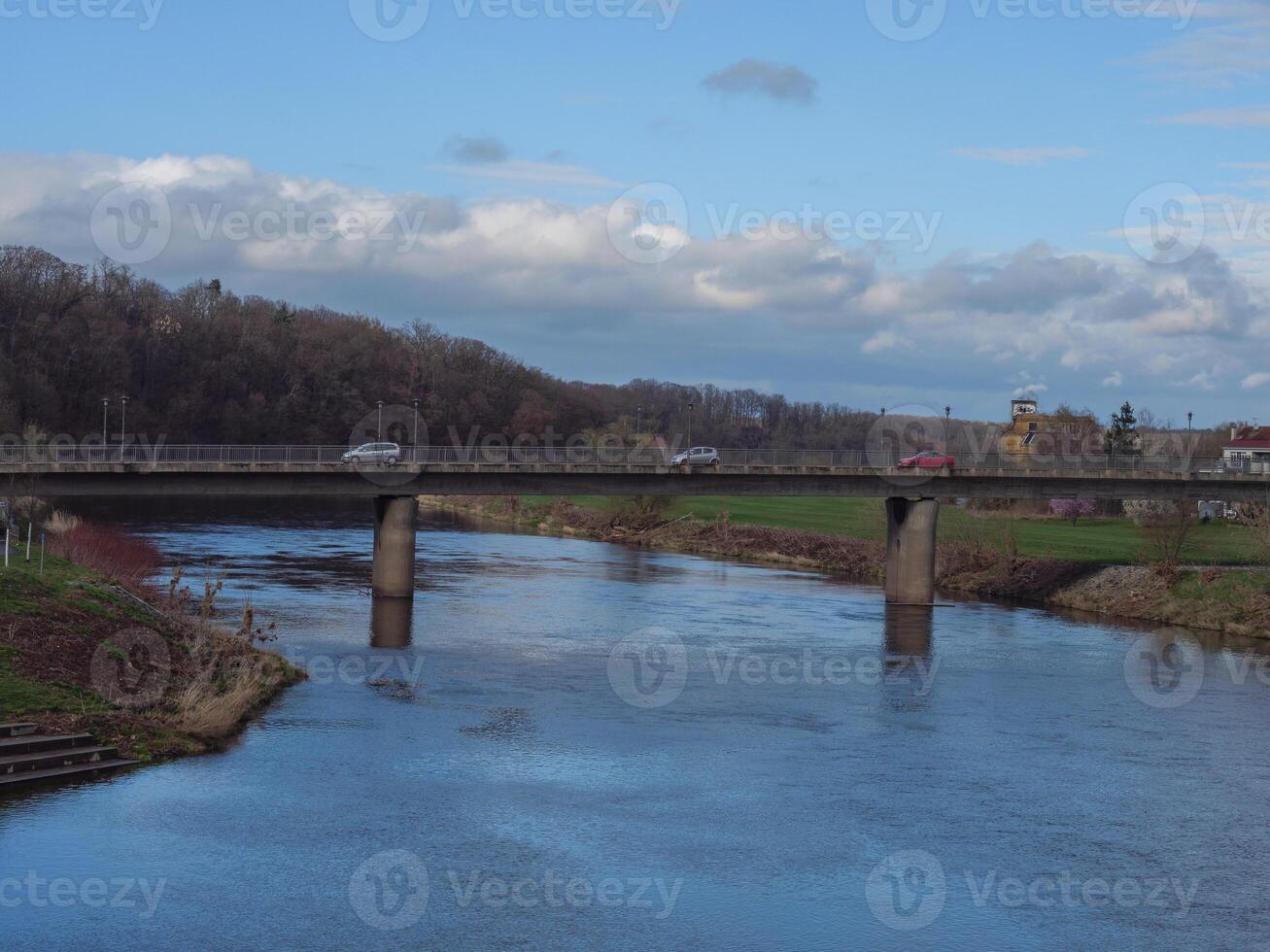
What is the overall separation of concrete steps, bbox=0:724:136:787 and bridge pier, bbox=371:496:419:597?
1429 inches

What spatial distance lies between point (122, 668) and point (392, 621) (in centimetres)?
2327

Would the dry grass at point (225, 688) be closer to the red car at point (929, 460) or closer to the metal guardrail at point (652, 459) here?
the metal guardrail at point (652, 459)

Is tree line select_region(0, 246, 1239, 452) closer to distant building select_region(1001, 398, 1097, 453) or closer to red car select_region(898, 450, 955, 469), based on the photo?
distant building select_region(1001, 398, 1097, 453)

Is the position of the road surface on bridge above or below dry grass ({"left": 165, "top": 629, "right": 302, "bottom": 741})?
above

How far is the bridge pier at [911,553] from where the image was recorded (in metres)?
79.2

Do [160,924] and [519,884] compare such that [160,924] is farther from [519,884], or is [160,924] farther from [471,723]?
[471,723]

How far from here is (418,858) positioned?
95.4 feet

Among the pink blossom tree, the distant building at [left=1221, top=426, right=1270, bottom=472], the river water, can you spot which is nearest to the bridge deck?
the river water

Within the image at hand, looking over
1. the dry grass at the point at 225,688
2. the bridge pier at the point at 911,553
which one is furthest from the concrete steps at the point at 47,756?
the bridge pier at the point at 911,553

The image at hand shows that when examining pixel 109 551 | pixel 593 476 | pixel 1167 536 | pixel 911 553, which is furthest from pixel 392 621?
pixel 1167 536

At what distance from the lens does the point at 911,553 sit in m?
79.8

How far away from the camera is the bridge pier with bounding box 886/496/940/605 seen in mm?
79250

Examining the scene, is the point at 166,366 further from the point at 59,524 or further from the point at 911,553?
the point at 911,553

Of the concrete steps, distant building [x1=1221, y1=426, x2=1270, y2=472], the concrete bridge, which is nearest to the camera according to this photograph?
the concrete steps
